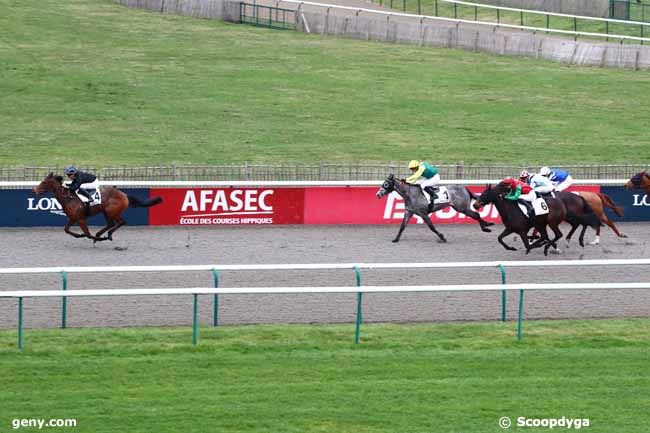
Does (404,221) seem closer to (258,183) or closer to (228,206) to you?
(258,183)

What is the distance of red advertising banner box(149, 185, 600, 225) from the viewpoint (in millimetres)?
26000

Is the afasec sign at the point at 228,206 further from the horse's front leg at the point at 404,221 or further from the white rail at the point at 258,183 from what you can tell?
the horse's front leg at the point at 404,221

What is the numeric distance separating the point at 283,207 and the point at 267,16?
21.6 meters

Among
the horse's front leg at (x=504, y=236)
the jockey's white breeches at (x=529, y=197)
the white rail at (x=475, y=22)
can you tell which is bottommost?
the horse's front leg at (x=504, y=236)

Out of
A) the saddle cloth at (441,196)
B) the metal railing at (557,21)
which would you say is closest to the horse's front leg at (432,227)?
the saddle cloth at (441,196)

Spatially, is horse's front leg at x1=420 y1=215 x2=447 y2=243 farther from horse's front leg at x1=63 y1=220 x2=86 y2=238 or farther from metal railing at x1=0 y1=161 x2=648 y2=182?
horse's front leg at x1=63 y1=220 x2=86 y2=238

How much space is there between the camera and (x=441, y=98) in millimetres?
39688

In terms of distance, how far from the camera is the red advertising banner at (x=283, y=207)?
85.3 ft

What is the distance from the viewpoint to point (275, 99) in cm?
3919

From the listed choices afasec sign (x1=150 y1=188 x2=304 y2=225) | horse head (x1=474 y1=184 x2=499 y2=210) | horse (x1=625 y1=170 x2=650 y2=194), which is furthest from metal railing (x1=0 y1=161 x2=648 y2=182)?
horse head (x1=474 y1=184 x2=499 y2=210)

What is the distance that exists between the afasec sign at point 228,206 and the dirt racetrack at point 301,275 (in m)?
0.24

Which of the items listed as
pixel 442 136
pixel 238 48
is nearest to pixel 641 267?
pixel 442 136

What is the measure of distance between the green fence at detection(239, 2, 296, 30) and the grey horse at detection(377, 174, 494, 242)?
21.5 meters

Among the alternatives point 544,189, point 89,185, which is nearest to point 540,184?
point 544,189
